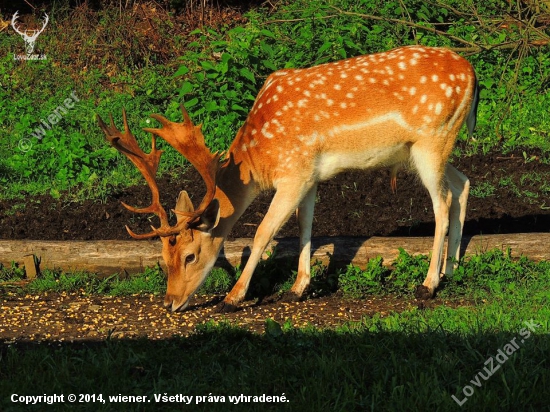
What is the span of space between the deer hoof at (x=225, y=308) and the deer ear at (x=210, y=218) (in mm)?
596

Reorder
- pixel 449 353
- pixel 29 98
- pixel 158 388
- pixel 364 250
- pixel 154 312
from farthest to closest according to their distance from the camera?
pixel 29 98 < pixel 364 250 < pixel 154 312 < pixel 449 353 < pixel 158 388

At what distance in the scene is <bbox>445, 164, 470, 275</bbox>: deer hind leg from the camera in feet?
26.2

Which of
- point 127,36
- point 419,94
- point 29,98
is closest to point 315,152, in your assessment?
point 419,94

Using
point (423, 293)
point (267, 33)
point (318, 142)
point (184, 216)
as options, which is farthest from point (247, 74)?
point (423, 293)

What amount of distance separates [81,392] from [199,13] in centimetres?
979

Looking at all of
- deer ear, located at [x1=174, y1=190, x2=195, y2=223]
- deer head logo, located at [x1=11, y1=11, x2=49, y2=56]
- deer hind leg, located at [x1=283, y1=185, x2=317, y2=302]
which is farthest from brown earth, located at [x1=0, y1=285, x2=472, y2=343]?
deer head logo, located at [x1=11, y1=11, x2=49, y2=56]

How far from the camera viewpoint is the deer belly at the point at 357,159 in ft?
25.4

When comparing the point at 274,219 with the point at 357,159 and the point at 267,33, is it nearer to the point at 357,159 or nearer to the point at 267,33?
the point at 357,159

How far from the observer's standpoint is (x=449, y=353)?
5.57 metres

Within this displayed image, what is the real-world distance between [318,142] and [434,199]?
1.06 meters

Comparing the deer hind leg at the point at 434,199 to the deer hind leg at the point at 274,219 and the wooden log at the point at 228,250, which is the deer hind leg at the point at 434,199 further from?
the deer hind leg at the point at 274,219

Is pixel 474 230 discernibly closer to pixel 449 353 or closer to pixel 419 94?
pixel 419 94

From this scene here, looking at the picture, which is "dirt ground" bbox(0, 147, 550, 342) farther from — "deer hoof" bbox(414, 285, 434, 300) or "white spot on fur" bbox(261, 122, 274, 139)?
"white spot on fur" bbox(261, 122, 274, 139)

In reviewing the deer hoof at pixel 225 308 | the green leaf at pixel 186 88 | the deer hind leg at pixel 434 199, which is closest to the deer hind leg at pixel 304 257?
the deer hoof at pixel 225 308
